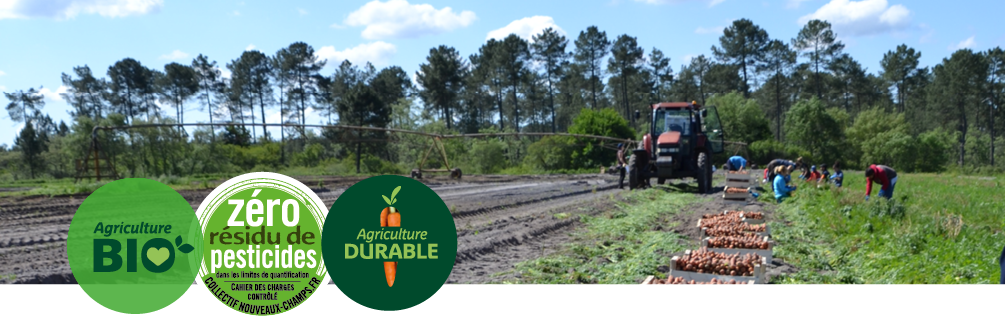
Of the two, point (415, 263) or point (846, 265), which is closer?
point (415, 263)

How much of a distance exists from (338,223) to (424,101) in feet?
174

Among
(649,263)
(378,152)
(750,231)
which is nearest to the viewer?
(649,263)

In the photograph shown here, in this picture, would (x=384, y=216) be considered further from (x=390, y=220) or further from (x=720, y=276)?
(x=720, y=276)

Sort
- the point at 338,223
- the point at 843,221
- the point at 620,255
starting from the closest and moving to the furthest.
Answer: the point at 338,223, the point at 620,255, the point at 843,221

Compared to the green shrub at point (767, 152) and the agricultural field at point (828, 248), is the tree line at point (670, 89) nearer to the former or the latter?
the green shrub at point (767, 152)

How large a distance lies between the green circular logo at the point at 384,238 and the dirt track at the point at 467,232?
2.03 metres

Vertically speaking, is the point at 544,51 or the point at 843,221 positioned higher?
the point at 544,51

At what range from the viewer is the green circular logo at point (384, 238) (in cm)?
406

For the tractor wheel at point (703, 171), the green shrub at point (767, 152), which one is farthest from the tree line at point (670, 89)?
the tractor wheel at point (703, 171)

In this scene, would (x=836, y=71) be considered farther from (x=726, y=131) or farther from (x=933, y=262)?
(x=933, y=262)

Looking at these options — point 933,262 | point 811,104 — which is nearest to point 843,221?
point 933,262

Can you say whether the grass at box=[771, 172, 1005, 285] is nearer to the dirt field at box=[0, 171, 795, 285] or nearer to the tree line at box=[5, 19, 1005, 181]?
the dirt field at box=[0, 171, 795, 285]

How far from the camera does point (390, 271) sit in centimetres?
409

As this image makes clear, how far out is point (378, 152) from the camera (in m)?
45.2
